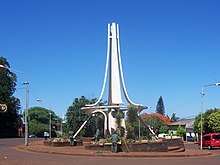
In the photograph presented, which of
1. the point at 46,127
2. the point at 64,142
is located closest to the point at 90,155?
the point at 64,142

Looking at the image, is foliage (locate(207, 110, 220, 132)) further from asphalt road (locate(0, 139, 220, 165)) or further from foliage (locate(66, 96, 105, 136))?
asphalt road (locate(0, 139, 220, 165))

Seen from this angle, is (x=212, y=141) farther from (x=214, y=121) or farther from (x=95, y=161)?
Result: (x=95, y=161)

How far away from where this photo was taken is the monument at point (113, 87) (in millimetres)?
37781

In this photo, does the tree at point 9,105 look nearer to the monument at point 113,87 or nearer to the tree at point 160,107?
the monument at point 113,87

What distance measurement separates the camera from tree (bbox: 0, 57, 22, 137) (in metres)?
69.9

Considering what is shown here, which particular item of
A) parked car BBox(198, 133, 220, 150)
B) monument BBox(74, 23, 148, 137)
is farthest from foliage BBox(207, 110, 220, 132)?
monument BBox(74, 23, 148, 137)

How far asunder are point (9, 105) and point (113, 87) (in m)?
37.7

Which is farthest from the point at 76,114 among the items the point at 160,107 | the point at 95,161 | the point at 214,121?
the point at 160,107

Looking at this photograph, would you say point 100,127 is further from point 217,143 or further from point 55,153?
point 55,153

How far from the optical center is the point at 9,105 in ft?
231

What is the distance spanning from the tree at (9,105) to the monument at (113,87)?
34423 millimetres

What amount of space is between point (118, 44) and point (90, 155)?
18.5 m

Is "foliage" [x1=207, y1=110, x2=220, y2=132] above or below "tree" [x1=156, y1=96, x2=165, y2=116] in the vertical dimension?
below

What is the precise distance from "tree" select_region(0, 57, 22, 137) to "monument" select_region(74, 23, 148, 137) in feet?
113
